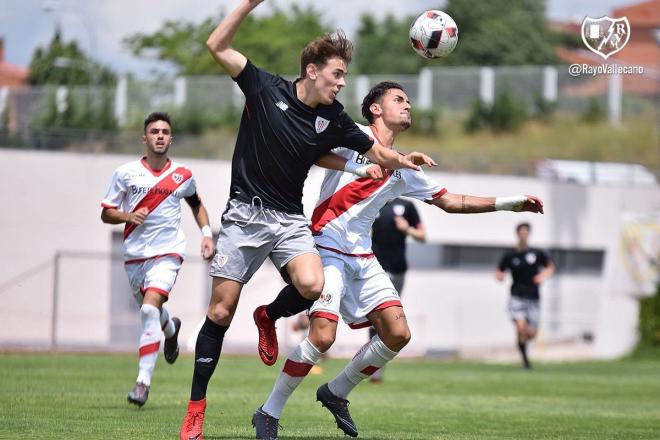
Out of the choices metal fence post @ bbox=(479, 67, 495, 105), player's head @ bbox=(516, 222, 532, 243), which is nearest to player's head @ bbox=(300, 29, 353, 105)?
player's head @ bbox=(516, 222, 532, 243)

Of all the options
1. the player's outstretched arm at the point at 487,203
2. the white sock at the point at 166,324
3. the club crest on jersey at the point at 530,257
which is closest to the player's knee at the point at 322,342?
the player's outstretched arm at the point at 487,203

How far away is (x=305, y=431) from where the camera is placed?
8633 mm

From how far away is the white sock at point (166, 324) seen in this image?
11231mm

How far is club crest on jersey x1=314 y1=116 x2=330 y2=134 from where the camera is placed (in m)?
7.57

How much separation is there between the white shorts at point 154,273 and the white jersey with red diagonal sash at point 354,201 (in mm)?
2653

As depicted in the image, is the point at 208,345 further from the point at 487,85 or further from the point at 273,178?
the point at 487,85

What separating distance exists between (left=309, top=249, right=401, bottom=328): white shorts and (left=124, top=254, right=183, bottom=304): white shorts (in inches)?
108

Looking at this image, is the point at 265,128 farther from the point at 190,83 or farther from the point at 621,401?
the point at 190,83

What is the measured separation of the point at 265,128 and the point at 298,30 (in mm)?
61757

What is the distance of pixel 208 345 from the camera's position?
7582 mm

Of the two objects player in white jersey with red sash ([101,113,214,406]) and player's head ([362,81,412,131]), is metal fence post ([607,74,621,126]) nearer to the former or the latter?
player in white jersey with red sash ([101,113,214,406])

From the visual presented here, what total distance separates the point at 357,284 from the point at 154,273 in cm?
299

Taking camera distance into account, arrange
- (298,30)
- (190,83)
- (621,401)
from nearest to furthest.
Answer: (621,401) < (190,83) < (298,30)

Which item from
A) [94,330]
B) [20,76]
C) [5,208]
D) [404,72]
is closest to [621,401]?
[94,330]
